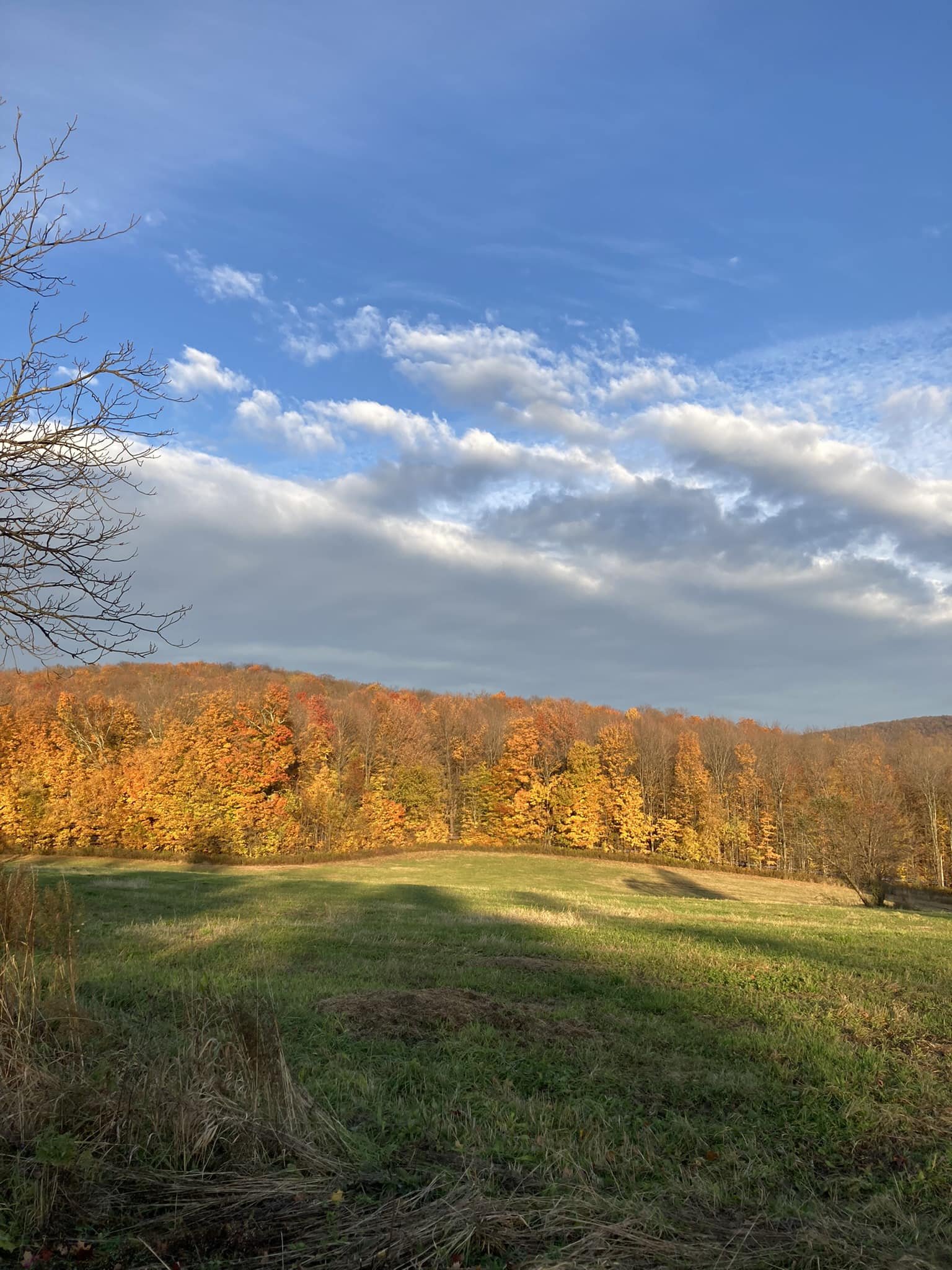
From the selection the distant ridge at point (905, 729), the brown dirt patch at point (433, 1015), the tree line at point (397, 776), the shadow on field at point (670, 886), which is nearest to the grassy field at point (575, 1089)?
the brown dirt patch at point (433, 1015)

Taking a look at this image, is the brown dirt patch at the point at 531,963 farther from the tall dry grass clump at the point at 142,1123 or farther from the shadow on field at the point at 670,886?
the shadow on field at the point at 670,886

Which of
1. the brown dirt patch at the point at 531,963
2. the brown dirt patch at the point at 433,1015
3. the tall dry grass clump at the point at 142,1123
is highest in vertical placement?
the tall dry grass clump at the point at 142,1123

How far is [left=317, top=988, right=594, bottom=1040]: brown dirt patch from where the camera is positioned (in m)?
7.91

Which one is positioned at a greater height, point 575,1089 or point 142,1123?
point 142,1123

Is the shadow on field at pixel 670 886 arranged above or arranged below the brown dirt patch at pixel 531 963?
below

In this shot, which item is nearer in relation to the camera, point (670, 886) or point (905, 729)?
point (670, 886)

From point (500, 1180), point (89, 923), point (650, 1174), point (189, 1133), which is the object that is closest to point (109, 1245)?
point (189, 1133)

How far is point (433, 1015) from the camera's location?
8.32 m

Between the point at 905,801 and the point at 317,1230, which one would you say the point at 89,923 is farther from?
the point at 905,801

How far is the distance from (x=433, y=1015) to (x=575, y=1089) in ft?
7.76

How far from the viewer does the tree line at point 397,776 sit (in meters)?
50.9

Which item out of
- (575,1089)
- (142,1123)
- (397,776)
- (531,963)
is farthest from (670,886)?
(142,1123)

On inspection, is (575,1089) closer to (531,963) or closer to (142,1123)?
(142,1123)

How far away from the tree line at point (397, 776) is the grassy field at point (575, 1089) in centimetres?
3615
